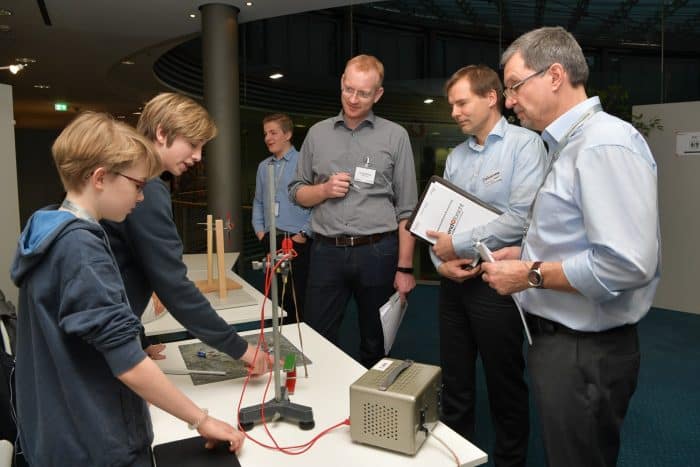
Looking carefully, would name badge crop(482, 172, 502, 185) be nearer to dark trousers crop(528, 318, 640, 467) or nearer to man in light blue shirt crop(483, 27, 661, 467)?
man in light blue shirt crop(483, 27, 661, 467)

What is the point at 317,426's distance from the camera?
52.5 inches

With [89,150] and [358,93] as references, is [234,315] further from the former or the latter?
[89,150]

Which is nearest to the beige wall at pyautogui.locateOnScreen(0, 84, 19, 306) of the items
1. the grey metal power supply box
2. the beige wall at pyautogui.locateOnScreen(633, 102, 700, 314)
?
the grey metal power supply box

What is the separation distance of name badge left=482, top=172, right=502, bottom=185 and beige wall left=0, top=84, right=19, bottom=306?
3.57 m

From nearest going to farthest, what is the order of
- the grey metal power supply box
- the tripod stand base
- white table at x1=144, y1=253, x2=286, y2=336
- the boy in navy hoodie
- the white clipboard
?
the boy in navy hoodie → the grey metal power supply box → the tripod stand base → the white clipboard → white table at x1=144, y1=253, x2=286, y2=336

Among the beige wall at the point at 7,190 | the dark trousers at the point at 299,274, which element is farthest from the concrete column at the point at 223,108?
the dark trousers at the point at 299,274

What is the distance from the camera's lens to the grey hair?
1.43 metres

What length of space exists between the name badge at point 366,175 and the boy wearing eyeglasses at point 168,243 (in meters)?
0.98

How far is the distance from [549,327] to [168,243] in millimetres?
1011

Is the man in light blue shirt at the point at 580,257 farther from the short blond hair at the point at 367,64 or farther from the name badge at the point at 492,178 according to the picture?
the short blond hair at the point at 367,64

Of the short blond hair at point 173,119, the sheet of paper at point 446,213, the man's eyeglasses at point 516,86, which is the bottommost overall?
the sheet of paper at point 446,213

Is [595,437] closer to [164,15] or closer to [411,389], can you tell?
[411,389]

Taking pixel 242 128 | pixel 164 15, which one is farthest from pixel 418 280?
pixel 164 15

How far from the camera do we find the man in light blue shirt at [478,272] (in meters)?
2.00
